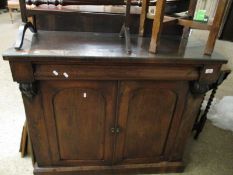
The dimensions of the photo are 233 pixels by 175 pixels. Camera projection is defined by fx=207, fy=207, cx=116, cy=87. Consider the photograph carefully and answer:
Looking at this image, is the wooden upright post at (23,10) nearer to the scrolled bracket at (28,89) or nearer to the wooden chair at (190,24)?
the scrolled bracket at (28,89)

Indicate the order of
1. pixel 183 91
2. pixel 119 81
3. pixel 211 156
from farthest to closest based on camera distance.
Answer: pixel 211 156
pixel 183 91
pixel 119 81

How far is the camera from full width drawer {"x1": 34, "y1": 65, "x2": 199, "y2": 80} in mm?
925

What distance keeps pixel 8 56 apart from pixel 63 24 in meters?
0.48

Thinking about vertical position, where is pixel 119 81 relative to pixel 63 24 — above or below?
below

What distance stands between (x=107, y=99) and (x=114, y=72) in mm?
172

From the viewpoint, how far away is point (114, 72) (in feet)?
3.16

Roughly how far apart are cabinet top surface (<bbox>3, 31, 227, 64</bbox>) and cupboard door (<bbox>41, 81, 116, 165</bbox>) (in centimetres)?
15

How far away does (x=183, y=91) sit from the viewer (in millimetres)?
1114

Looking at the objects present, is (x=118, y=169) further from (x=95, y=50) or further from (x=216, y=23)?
(x=216, y=23)

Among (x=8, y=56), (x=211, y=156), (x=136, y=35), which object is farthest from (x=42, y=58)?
(x=211, y=156)

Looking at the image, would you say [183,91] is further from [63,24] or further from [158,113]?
[63,24]

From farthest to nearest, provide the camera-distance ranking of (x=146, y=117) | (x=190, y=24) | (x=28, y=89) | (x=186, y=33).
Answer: (x=186, y=33) < (x=146, y=117) < (x=190, y=24) < (x=28, y=89)

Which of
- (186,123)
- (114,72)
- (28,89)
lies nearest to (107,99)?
(114,72)

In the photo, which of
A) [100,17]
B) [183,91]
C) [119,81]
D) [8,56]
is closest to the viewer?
[8,56]
